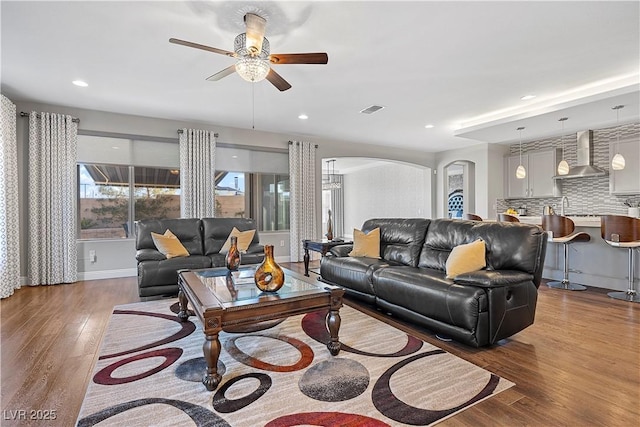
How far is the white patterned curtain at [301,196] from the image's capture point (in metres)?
6.70

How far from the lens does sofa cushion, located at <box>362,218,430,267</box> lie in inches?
145

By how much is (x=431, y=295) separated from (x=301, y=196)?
447 cm

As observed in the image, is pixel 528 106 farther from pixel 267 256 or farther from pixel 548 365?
pixel 267 256

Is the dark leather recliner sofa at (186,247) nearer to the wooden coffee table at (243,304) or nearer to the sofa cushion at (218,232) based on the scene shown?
the sofa cushion at (218,232)

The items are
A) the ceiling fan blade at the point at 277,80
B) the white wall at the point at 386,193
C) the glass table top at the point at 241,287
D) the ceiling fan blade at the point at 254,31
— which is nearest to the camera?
the glass table top at the point at 241,287

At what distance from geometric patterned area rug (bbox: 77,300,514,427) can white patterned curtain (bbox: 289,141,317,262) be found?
3902 millimetres

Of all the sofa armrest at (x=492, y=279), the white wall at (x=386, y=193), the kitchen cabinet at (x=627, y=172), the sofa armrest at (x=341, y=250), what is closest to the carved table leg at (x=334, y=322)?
the sofa armrest at (x=492, y=279)

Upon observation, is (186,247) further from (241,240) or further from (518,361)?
(518,361)

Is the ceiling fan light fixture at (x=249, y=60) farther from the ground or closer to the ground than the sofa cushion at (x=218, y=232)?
farther from the ground

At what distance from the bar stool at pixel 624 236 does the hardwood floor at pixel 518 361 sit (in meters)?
0.28

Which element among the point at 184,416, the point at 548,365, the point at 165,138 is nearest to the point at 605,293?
the point at 548,365

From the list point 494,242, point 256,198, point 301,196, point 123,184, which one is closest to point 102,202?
point 123,184

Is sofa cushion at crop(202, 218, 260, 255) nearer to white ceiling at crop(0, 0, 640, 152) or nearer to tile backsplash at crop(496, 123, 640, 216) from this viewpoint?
white ceiling at crop(0, 0, 640, 152)

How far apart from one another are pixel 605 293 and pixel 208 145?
20.9ft
